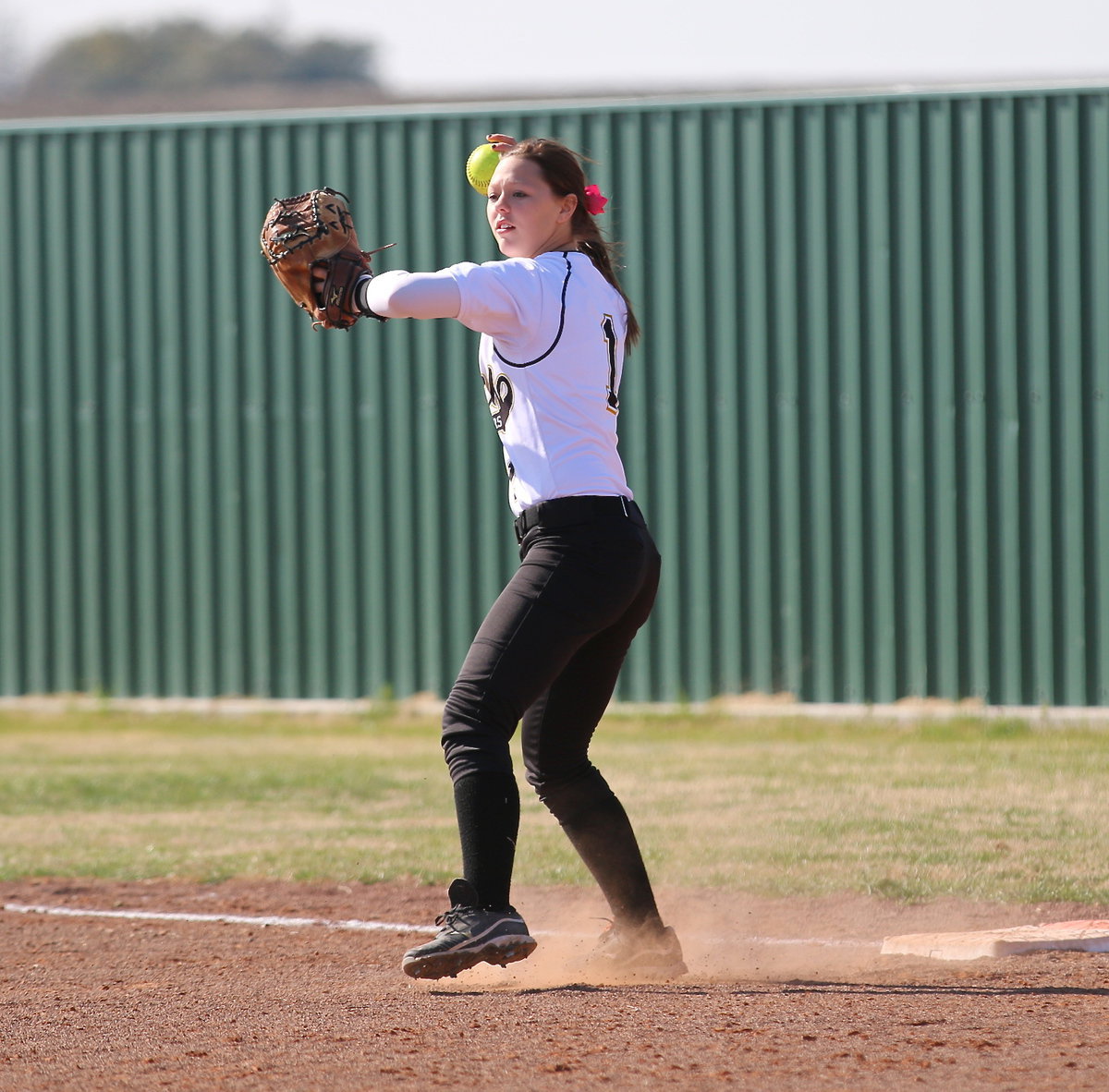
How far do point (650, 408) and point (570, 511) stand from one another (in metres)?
6.85

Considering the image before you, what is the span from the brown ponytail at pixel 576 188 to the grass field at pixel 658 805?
2.48 metres

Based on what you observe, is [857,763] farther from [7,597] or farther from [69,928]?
[7,597]

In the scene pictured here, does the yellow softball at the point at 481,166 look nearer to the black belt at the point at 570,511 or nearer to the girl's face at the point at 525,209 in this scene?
the girl's face at the point at 525,209

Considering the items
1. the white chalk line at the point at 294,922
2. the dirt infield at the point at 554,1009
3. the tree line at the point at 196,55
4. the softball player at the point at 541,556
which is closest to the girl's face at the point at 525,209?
the softball player at the point at 541,556

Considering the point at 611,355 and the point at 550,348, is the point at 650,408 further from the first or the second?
the point at 550,348

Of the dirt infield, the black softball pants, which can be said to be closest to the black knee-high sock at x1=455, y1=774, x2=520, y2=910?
the black softball pants

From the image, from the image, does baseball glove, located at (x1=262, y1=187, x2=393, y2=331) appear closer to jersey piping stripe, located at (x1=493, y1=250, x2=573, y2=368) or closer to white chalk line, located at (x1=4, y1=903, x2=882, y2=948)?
jersey piping stripe, located at (x1=493, y1=250, x2=573, y2=368)

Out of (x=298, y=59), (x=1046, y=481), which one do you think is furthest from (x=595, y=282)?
(x=298, y=59)

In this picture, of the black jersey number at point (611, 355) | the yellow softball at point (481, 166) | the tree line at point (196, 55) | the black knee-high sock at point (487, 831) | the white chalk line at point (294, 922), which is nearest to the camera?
the black knee-high sock at point (487, 831)

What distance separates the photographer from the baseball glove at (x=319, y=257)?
4.25 m

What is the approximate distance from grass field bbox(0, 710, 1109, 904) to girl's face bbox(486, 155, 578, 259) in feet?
8.68

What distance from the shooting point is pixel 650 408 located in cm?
1082

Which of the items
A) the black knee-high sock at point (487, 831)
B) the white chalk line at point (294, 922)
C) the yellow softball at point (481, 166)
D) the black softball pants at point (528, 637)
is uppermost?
the yellow softball at point (481, 166)

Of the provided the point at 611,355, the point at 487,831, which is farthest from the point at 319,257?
the point at 487,831
